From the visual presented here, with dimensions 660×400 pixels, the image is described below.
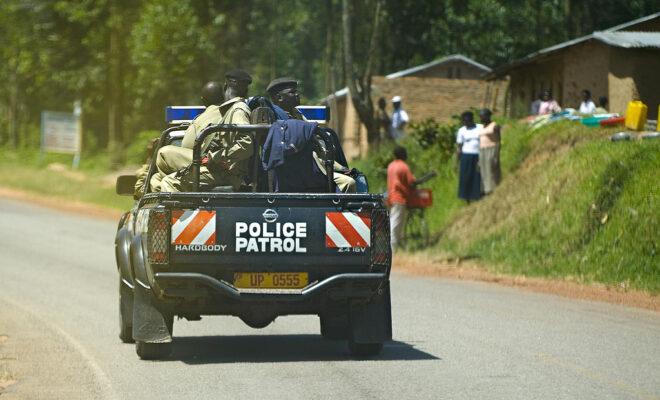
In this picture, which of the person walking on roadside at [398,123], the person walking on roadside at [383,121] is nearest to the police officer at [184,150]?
the person walking on roadside at [398,123]

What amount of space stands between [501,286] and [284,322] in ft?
18.3

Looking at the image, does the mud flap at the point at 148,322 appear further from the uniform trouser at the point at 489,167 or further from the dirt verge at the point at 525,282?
the uniform trouser at the point at 489,167

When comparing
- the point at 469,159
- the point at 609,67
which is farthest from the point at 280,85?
the point at 609,67

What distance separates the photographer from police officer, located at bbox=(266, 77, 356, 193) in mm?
11273

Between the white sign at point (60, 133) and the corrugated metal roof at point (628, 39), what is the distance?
124 ft

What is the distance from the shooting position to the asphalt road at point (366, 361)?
363 inches

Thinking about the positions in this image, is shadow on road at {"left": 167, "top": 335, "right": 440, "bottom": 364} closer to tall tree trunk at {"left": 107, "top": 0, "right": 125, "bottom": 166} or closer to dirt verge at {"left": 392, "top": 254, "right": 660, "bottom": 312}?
dirt verge at {"left": 392, "top": 254, "right": 660, "bottom": 312}

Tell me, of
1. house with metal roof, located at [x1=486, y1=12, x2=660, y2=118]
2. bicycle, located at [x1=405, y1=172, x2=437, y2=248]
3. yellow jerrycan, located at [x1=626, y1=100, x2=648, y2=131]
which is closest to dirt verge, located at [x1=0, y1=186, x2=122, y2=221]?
house with metal roof, located at [x1=486, y1=12, x2=660, y2=118]

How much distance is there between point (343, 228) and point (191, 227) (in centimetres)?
115

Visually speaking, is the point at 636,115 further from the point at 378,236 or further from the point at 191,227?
the point at 191,227

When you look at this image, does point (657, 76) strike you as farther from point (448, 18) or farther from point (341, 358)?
point (448, 18)

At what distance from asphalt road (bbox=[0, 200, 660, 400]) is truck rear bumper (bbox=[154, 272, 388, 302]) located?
55 centimetres

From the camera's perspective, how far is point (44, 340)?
12.5 metres

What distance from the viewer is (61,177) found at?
5441 cm
